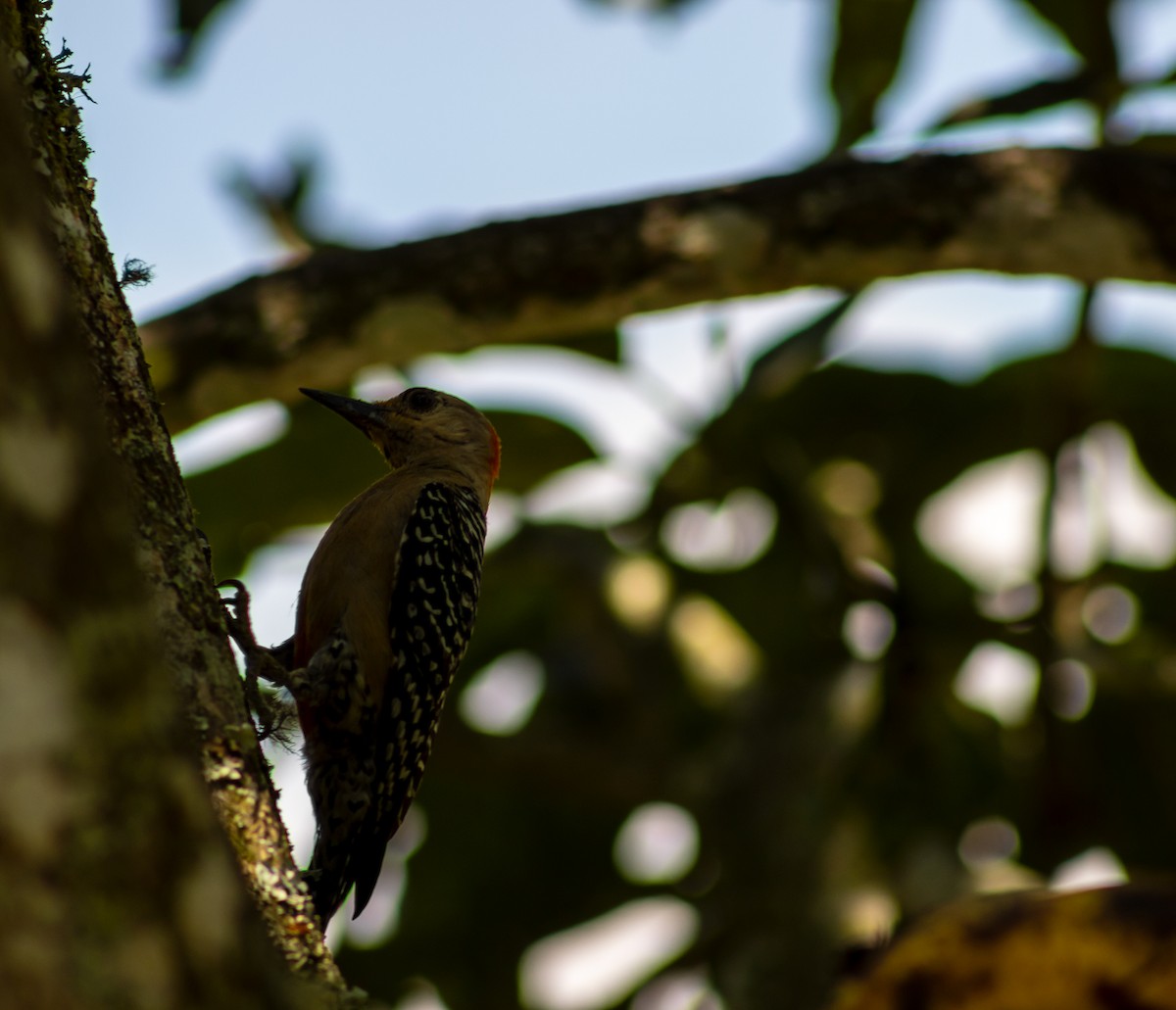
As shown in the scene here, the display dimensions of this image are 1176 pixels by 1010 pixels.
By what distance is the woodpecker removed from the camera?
4.17 metres

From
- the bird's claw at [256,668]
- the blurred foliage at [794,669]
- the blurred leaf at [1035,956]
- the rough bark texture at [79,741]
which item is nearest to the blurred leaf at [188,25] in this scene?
the blurred foliage at [794,669]

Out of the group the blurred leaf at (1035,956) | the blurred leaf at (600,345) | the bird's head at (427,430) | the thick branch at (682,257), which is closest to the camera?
the blurred leaf at (1035,956)

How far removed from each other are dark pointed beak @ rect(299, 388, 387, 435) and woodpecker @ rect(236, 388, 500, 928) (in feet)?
0.33

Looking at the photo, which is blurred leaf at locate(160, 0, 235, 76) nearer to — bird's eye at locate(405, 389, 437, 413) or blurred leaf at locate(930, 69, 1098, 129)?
bird's eye at locate(405, 389, 437, 413)

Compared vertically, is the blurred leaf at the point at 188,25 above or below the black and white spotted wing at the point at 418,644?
above

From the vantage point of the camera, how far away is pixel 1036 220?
15.2 ft

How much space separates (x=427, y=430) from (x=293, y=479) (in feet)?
3.89

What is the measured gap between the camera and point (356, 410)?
17.0 ft

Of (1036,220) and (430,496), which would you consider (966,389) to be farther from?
(430,496)

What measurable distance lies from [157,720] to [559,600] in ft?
20.8

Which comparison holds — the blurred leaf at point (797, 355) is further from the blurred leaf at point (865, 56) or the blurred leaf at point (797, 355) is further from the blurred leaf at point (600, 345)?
the blurred leaf at point (865, 56)

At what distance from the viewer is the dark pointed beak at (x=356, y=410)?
4.93 meters

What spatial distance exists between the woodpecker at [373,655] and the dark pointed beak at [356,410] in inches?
4.0

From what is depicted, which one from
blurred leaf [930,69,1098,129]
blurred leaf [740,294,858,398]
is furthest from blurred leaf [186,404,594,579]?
blurred leaf [930,69,1098,129]
